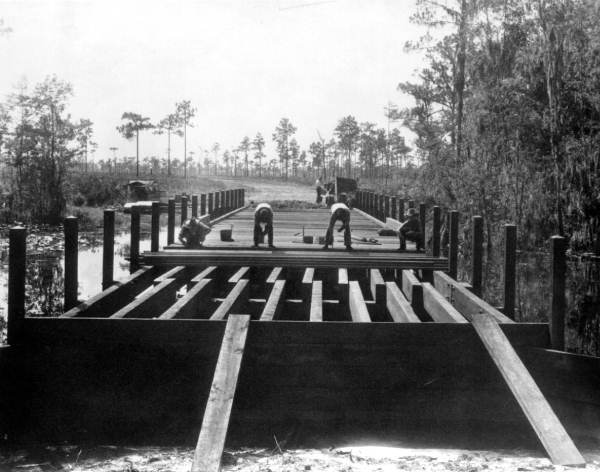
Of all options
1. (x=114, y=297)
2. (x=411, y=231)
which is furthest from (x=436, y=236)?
(x=114, y=297)

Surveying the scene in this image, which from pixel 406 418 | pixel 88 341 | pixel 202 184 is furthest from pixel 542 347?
pixel 202 184

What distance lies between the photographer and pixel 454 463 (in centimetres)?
565

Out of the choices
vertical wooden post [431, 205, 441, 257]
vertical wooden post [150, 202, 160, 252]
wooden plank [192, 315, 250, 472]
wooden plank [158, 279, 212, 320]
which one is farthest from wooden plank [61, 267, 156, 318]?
vertical wooden post [431, 205, 441, 257]

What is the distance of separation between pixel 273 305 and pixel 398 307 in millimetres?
1404

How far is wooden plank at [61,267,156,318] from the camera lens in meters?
7.38

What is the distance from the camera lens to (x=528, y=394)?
562cm

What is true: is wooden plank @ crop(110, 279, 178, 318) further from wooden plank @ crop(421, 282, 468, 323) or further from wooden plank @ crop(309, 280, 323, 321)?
wooden plank @ crop(421, 282, 468, 323)

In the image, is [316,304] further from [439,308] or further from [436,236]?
[436,236]

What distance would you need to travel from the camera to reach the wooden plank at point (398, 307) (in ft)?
23.4

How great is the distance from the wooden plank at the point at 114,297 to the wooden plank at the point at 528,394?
4.03m

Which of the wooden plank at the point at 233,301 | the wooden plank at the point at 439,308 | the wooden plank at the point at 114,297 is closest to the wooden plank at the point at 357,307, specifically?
the wooden plank at the point at 439,308

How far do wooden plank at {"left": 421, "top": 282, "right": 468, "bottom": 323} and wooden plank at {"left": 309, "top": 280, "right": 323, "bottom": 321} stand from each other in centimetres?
133

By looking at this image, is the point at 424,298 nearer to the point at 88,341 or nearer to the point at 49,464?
the point at 88,341

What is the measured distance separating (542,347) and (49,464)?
175 inches
